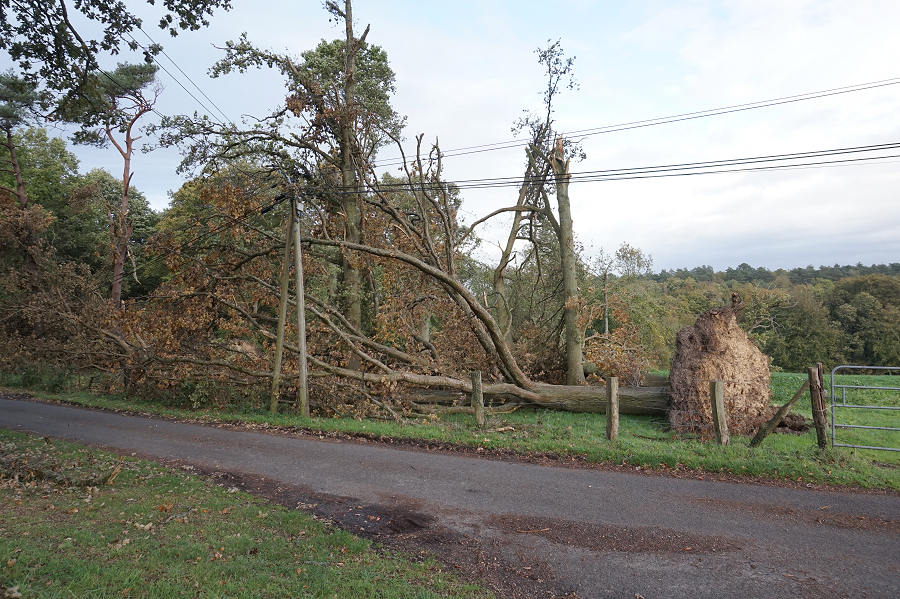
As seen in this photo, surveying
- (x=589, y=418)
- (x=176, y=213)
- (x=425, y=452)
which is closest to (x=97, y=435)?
(x=425, y=452)

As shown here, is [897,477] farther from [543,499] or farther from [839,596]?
[543,499]

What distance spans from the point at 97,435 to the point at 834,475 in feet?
43.8

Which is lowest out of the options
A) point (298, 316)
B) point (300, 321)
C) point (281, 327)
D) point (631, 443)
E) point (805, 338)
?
point (631, 443)

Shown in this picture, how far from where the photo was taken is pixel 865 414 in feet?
41.0

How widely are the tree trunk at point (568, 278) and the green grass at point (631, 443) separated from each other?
2980 millimetres

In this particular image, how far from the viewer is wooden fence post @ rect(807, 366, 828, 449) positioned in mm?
8023

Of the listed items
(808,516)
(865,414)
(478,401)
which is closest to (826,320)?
(865,414)

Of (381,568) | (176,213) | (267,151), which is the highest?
(176,213)

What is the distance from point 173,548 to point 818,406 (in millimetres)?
8907

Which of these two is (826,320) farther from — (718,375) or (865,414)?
(718,375)

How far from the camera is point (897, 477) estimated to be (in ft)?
22.5

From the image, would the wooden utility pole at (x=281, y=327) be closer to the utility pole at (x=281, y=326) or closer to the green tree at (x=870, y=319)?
the utility pole at (x=281, y=326)

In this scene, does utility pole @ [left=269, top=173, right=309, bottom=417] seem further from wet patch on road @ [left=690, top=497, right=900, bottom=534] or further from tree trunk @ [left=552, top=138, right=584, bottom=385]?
wet patch on road @ [left=690, top=497, right=900, bottom=534]

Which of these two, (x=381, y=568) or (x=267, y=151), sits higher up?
(x=267, y=151)
